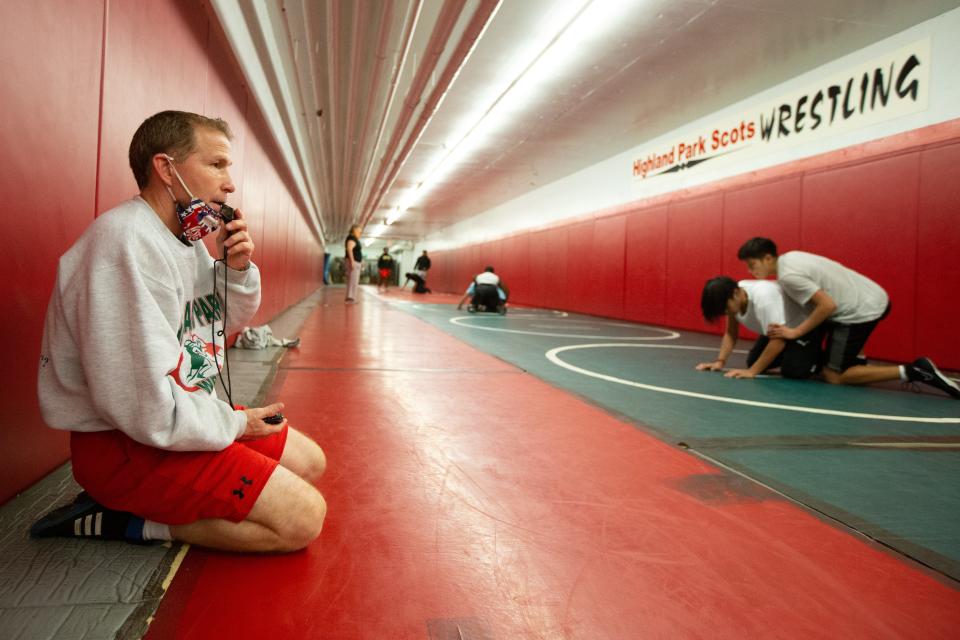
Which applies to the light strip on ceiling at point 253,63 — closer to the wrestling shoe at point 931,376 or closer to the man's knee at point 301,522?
the man's knee at point 301,522

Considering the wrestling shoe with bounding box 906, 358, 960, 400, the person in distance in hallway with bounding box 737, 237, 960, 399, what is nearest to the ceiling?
the person in distance in hallway with bounding box 737, 237, 960, 399

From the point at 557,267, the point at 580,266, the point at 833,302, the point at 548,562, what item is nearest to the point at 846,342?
the point at 833,302

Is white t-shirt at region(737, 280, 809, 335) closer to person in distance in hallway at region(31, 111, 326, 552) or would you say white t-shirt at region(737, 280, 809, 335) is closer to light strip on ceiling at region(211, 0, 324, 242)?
person in distance in hallway at region(31, 111, 326, 552)

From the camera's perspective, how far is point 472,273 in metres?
20.4

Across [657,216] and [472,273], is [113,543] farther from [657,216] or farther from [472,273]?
[472,273]

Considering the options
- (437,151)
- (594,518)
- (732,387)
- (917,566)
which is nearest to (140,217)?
(594,518)

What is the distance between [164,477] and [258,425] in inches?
9.0

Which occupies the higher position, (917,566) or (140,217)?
(140,217)

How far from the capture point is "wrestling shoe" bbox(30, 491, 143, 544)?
1408 millimetres

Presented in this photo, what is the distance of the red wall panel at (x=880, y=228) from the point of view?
5.29 m

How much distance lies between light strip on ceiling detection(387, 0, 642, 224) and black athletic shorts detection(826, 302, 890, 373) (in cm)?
359

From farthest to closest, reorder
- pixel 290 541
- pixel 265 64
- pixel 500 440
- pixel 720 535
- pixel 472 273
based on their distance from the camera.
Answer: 1. pixel 472 273
2. pixel 265 64
3. pixel 500 440
4. pixel 720 535
5. pixel 290 541

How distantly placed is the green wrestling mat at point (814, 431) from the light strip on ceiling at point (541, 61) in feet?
11.3

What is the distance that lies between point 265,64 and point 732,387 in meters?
5.31
